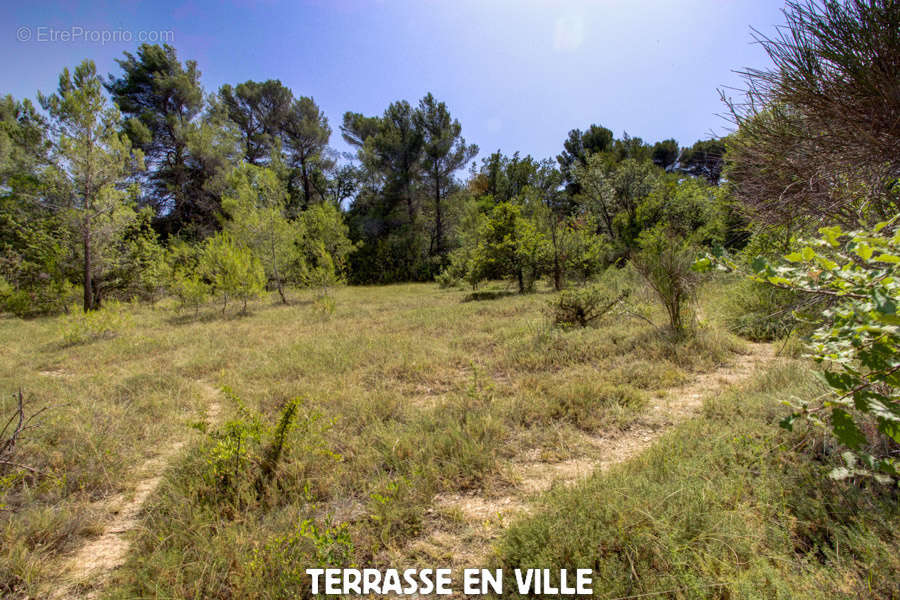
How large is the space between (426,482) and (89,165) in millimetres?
15554

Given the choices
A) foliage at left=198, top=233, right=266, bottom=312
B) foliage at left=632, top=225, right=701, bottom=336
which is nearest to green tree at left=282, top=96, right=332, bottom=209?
foliage at left=198, top=233, right=266, bottom=312

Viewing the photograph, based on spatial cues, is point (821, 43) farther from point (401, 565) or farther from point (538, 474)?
point (401, 565)

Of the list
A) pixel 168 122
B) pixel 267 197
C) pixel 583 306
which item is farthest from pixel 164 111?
pixel 583 306

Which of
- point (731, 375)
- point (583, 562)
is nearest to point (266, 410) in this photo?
point (583, 562)

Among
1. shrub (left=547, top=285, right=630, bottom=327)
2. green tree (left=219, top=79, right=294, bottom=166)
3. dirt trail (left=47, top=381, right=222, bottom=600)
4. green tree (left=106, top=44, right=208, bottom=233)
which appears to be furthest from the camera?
green tree (left=219, top=79, right=294, bottom=166)

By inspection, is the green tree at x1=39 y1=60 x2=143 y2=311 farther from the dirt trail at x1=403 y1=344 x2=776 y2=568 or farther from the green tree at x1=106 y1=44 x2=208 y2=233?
the dirt trail at x1=403 y1=344 x2=776 y2=568

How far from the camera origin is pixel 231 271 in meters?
13.1

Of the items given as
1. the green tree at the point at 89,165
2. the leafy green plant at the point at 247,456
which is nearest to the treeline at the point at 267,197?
the green tree at the point at 89,165

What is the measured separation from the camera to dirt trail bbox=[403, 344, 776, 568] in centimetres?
220

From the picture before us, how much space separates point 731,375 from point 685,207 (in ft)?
59.5

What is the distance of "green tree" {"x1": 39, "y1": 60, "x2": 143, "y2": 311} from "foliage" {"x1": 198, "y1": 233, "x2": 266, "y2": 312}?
2.89 m

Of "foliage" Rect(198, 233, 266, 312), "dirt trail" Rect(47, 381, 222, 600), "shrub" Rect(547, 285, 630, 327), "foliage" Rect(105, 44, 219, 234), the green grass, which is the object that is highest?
"foliage" Rect(105, 44, 219, 234)

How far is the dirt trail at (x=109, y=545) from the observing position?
210cm

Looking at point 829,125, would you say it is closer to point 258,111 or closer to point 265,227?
point 265,227
